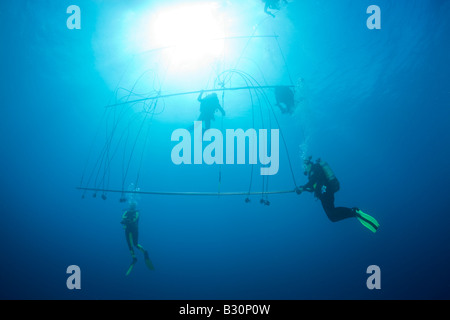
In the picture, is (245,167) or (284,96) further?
(245,167)

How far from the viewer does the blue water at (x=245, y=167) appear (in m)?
16.9

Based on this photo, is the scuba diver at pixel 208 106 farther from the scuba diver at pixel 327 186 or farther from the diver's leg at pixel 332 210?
the diver's leg at pixel 332 210

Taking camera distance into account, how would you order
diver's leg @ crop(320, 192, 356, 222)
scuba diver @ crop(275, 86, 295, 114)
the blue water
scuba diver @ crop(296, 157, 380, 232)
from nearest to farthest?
scuba diver @ crop(296, 157, 380, 232) → diver's leg @ crop(320, 192, 356, 222) → scuba diver @ crop(275, 86, 295, 114) → the blue water

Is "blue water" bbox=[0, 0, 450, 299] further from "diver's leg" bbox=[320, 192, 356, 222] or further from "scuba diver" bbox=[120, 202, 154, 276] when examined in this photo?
"diver's leg" bbox=[320, 192, 356, 222]

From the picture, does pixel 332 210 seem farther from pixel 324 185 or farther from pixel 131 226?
pixel 131 226

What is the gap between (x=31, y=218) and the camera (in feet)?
142

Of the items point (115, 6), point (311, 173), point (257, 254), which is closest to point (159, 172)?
point (257, 254)

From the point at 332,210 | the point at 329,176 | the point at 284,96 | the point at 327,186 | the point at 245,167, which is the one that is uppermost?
the point at 245,167

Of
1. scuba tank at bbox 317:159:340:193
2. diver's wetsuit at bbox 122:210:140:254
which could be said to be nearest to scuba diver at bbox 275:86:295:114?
scuba tank at bbox 317:159:340:193

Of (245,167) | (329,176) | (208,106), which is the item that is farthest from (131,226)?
(245,167)

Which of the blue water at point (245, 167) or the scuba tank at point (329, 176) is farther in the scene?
the blue water at point (245, 167)

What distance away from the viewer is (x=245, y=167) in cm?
5034

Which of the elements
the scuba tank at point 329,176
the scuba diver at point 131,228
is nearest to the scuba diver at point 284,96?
the scuba tank at point 329,176

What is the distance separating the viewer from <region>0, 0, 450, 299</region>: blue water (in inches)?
667
